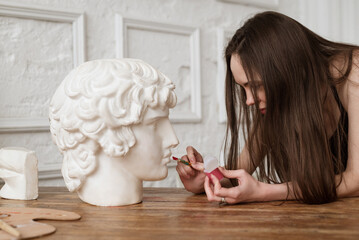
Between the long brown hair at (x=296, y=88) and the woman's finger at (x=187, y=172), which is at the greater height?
the long brown hair at (x=296, y=88)

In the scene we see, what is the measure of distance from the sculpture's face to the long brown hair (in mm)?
323

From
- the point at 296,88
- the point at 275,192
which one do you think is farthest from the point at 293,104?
the point at 275,192

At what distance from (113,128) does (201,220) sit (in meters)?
0.36

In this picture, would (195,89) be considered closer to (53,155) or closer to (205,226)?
(53,155)

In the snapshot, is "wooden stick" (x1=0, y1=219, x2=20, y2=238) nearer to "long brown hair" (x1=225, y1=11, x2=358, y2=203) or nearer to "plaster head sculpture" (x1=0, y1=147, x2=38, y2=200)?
"plaster head sculpture" (x1=0, y1=147, x2=38, y2=200)

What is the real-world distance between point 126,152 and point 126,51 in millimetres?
1054

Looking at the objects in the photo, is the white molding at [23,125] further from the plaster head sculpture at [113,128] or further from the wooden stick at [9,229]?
the wooden stick at [9,229]

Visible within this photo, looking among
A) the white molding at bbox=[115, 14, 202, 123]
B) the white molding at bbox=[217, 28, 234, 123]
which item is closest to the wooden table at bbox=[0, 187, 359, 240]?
the white molding at bbox=[115, 14, 202, 123]

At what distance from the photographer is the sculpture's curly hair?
121 cm

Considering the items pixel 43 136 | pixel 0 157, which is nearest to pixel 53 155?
pixel 43 136

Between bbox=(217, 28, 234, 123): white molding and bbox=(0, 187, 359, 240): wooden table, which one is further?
bbox=(217, 28, 234, 123): white molding

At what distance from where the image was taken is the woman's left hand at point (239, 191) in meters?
1.27

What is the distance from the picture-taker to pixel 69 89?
1237mm

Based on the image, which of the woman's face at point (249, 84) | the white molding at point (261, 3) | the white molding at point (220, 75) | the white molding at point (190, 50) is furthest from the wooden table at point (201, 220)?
the white molding at point (261, 3)
